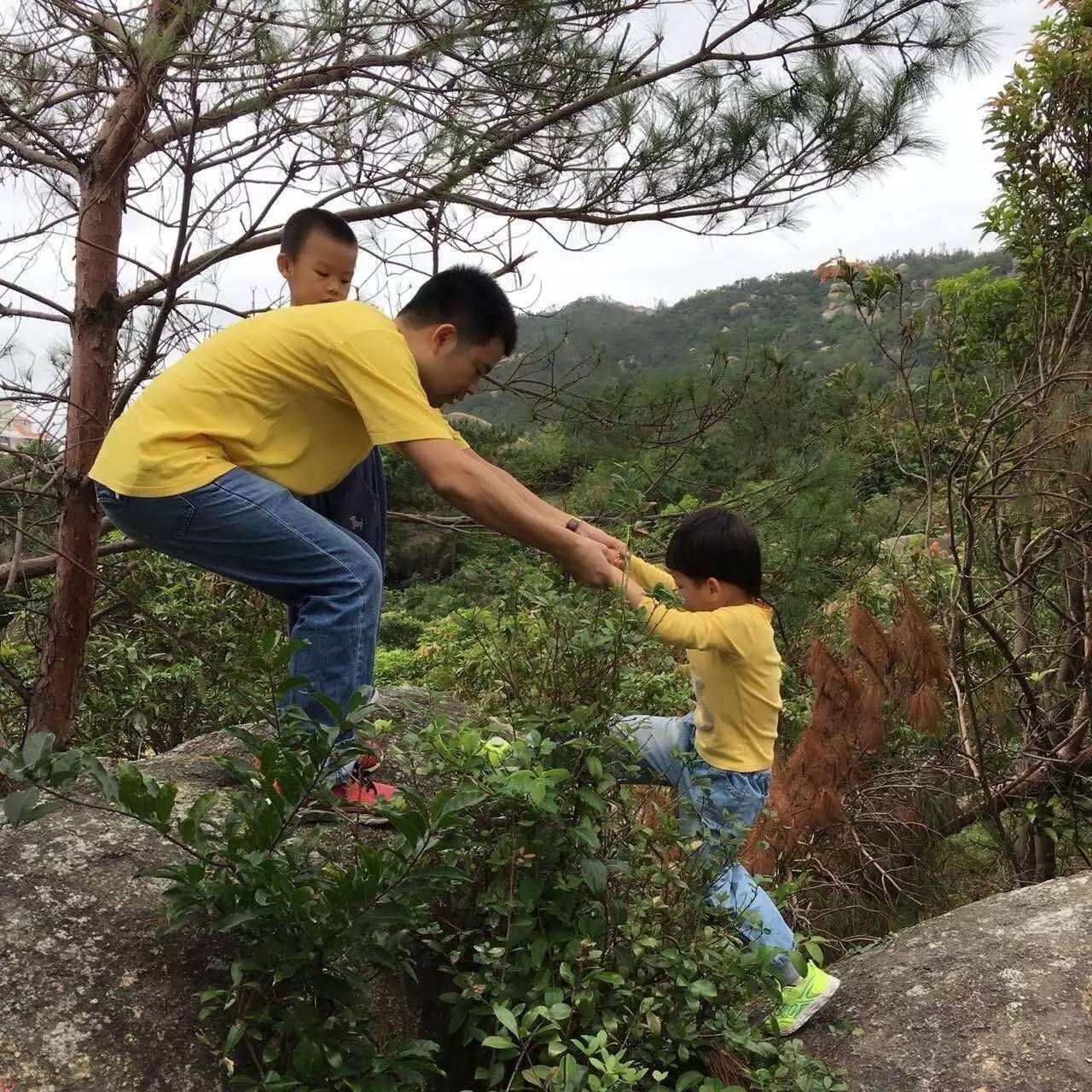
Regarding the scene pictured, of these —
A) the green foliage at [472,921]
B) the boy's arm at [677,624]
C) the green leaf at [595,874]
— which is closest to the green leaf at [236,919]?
the green foliage at [472,921]

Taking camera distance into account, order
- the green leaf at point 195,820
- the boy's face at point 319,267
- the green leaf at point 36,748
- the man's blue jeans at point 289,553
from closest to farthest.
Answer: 1. the green leaf at point 36,748
2. the green leaf at point 195,820
3. the man's blue jeans at point 289,553
4. the boy's face at point 319,267

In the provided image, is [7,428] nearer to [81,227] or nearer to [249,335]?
[81,227]

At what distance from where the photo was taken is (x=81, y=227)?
3354mm

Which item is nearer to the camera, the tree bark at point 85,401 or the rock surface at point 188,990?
the rock surface at point 188,990

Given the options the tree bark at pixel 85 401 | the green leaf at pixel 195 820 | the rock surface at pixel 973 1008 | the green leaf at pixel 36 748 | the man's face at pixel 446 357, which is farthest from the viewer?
the tree bark at pixel 85 401

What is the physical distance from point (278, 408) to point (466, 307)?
0.45 metres

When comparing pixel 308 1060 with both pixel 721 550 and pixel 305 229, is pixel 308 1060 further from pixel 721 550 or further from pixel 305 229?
pixel 305 229

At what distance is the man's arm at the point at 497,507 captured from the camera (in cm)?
187

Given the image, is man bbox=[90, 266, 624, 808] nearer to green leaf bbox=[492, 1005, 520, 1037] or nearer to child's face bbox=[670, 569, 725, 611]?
child's face bbox=[670, 569, 725, 611]

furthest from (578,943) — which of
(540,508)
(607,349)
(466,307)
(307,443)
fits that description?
(607,349)

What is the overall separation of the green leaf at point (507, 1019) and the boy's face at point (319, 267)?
2006mm

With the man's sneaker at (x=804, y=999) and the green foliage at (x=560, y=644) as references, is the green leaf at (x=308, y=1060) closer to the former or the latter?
the green foliage at (x=560, y=644)

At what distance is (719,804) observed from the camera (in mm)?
2156

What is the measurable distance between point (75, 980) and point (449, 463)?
1.07 m
